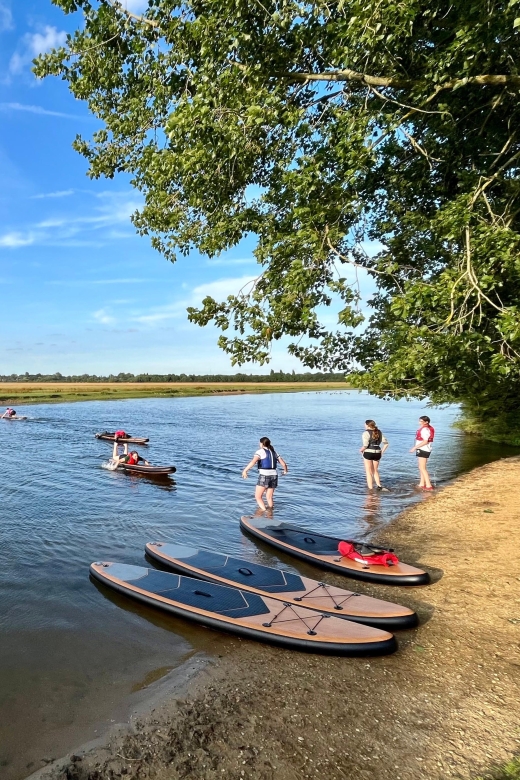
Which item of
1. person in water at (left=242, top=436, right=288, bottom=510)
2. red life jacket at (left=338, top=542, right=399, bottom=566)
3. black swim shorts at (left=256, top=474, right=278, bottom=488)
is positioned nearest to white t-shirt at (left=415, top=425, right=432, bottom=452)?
person in water at (left=242, top=436, right=288, bottom=510)

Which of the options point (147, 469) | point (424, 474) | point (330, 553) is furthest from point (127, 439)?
point (330, 553)

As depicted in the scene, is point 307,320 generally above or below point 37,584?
above

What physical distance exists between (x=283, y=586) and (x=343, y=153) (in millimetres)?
6918

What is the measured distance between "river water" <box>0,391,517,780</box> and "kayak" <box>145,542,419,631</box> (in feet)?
3.81

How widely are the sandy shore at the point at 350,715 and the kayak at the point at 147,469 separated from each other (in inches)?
497

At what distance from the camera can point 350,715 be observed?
4.92 metres

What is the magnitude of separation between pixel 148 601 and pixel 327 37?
9219 millimetres

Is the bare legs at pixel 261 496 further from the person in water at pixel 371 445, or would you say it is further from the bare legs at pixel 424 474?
the bare legs at pixel 424 474

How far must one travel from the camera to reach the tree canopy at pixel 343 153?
643 centimetres

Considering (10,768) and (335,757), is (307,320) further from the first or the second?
(10,768)

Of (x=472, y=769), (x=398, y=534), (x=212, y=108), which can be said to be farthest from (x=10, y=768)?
(x=398, y=534)

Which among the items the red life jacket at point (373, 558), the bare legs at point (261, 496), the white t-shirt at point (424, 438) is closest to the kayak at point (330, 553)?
the red life jacket at point (373, 558)

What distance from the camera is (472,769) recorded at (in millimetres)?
4164

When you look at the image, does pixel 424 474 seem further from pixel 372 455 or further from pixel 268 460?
pixel 268 460
